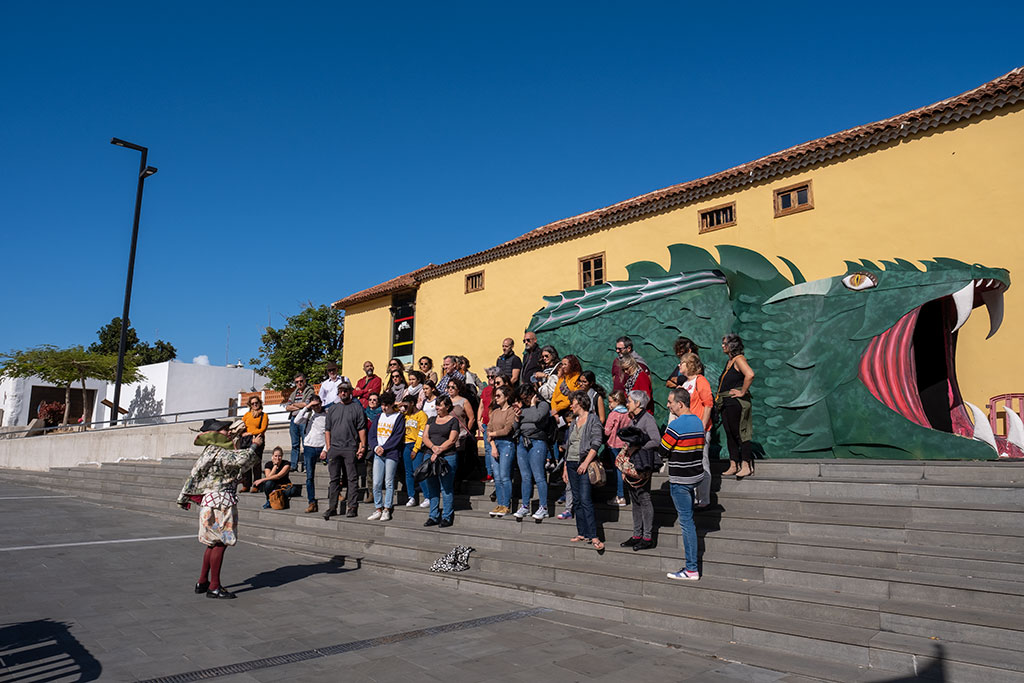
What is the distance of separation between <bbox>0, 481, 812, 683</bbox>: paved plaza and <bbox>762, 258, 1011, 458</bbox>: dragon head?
5.12 meters

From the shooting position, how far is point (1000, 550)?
5.18 meters

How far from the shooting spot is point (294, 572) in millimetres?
7266

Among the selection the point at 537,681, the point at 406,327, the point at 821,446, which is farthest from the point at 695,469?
the point at 406,327

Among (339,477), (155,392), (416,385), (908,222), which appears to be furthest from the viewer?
(155,392)

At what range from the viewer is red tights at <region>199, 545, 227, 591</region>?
239 inches

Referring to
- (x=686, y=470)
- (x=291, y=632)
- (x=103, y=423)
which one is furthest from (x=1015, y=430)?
(x=103, y=423)

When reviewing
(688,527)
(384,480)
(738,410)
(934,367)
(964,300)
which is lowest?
(688,527)

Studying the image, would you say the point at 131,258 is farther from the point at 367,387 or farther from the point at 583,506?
the point at 583,506

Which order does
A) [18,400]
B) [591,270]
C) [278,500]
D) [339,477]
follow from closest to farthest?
1. [339,477]
2. [278,500]
3. [591,270]
4. [18,400]

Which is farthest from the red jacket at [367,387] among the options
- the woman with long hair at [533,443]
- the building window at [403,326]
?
the building window at [403,326]

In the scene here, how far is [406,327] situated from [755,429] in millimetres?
13250

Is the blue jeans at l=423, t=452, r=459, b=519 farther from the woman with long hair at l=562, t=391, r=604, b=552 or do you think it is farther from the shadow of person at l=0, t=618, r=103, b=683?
the shadow of person at l=0, t=618, r=103, b=683

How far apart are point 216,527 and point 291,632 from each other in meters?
1.65

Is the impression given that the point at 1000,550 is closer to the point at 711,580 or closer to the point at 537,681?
the point at 711,580
